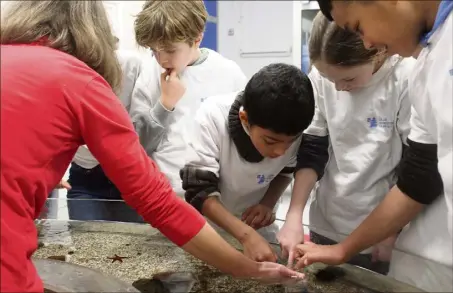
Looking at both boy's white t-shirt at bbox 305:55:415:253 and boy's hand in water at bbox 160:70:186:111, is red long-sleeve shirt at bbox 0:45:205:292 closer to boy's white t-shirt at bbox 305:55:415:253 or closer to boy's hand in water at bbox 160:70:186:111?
boy's white t-shirt at bbox 305:55:415:253

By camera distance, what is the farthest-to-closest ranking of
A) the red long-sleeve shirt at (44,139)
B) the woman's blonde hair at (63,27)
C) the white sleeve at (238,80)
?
the white sleeve at (238,80) < the woman's blonde hair at (63,27) < the red long-sleeve shirt at (44,139)

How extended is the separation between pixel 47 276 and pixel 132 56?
0.78 metres

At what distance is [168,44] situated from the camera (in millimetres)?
1239

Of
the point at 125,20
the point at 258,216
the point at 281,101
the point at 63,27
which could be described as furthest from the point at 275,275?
the point at 125,20

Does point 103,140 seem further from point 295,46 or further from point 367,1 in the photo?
point 295,46

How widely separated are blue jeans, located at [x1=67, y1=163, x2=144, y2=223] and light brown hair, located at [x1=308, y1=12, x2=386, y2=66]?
22.9 inches

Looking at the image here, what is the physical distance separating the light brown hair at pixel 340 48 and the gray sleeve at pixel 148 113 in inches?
20.7

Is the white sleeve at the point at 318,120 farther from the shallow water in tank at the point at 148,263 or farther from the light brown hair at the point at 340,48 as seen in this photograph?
the shallow water in tank at the point at 148,263

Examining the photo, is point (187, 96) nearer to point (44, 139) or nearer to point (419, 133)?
point (419, 133)

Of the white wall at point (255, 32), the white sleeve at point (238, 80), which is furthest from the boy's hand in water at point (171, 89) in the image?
the white wall at point (255, 32)

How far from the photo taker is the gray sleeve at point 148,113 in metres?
1.28

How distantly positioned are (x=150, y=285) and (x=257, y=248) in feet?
0.68

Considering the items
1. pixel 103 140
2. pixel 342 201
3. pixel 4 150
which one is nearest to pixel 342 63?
pixel 342 201

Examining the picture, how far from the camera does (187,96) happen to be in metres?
1.34
